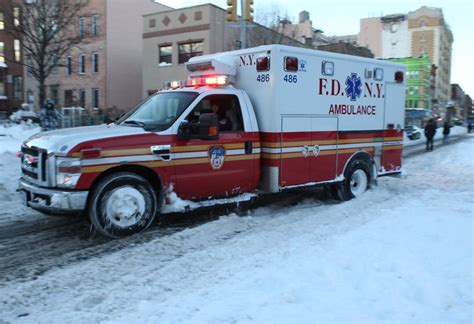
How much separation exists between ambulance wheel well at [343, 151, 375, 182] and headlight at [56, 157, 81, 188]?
519cm

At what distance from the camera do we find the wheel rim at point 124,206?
6.18 meters

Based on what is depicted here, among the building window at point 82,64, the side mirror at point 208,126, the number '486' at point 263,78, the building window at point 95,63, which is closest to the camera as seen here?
the side mirror at point 208,126

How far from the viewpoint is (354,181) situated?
950 cm

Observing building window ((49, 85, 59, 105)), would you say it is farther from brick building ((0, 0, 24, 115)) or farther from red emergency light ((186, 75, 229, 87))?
red emergency light ((186, 75, 229, 87))

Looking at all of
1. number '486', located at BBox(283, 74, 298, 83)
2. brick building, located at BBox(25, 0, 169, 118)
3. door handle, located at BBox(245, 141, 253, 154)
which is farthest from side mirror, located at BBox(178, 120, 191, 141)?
brick building, located at BBox(25, 0, 169, 118)

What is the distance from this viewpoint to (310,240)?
5.90 metres

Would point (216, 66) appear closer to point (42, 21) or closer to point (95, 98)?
point (42, 21)

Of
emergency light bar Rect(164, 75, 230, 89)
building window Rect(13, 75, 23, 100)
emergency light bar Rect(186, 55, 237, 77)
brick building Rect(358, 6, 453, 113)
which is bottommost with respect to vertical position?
emergency light bar Rect(164, 75, 230, 89)

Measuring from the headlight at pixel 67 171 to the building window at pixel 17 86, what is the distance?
139 ft

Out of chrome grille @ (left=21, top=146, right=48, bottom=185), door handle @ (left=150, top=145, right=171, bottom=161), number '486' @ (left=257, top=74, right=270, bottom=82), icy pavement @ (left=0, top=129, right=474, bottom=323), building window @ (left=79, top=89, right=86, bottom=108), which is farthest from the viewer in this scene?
building window @ (left=79, top=89, right=86, bottom=108)

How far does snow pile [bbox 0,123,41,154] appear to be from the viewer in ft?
44.3

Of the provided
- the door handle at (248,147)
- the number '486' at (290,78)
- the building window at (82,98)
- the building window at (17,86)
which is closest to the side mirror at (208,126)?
the door handle at (248,147)

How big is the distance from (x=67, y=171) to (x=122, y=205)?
856mm

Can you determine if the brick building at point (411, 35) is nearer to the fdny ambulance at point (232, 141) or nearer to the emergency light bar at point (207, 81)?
the fdny ambulance at point (232, 141)
